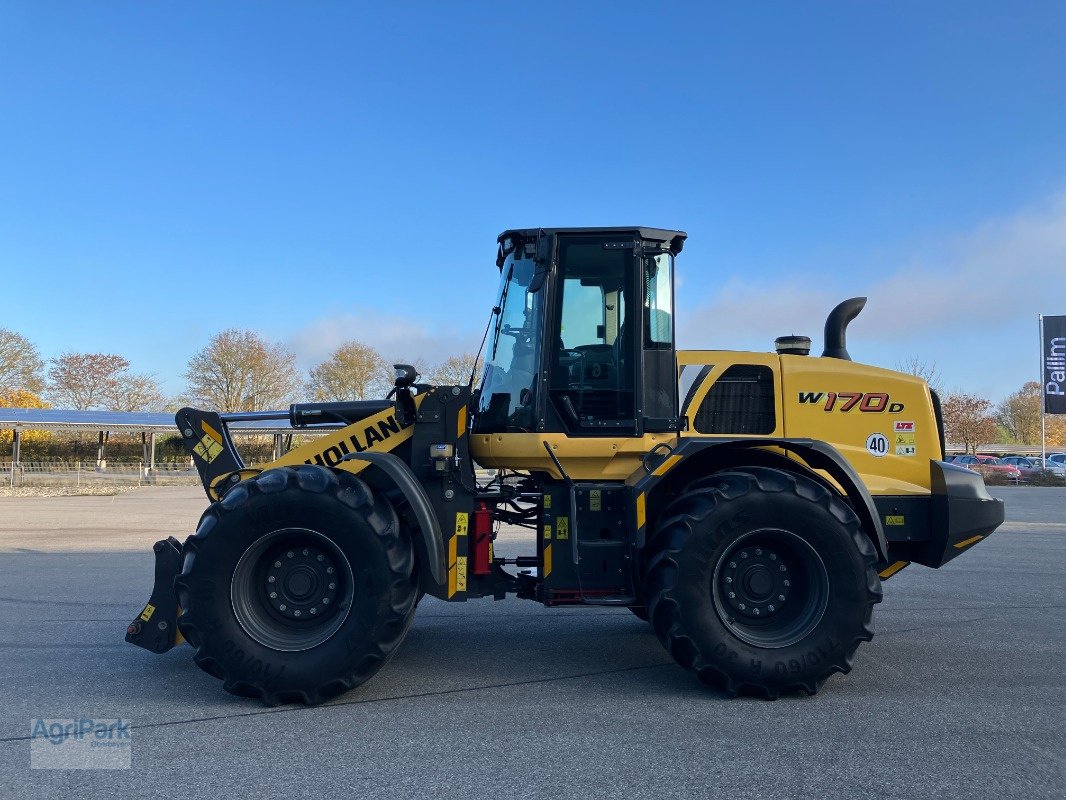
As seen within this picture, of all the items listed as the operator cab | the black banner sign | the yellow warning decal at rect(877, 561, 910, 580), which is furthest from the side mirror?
the black banner sign

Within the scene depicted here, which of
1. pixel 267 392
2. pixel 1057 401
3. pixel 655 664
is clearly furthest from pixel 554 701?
pixel 267 392

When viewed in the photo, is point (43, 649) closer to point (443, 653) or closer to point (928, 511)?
point (443, 653)

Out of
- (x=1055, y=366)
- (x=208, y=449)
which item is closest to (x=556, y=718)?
(x=208, y=449)

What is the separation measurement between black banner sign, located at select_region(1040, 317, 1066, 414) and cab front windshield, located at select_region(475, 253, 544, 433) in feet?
137

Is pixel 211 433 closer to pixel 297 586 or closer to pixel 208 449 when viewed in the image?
pixel 208 449

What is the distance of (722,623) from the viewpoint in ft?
15.7

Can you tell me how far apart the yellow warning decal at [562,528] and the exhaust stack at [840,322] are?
2.58m

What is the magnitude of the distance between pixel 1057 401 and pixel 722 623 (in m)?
42.1

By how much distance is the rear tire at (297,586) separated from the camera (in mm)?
4625

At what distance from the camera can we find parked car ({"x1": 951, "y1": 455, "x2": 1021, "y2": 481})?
3660 cm

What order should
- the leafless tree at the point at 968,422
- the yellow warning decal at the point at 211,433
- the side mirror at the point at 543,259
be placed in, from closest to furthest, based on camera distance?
the side mirror at the point at 543,259 → the yellow warning decal at the point at 211,433 → the leafless tree at the point at 968,422

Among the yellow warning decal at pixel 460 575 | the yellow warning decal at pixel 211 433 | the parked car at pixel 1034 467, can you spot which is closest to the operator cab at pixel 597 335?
the yellow warning decal at pixel 460 575

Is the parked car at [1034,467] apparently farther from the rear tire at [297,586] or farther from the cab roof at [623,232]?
the rear tire at [297,586]

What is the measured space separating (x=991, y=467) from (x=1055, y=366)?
5.91 meters
